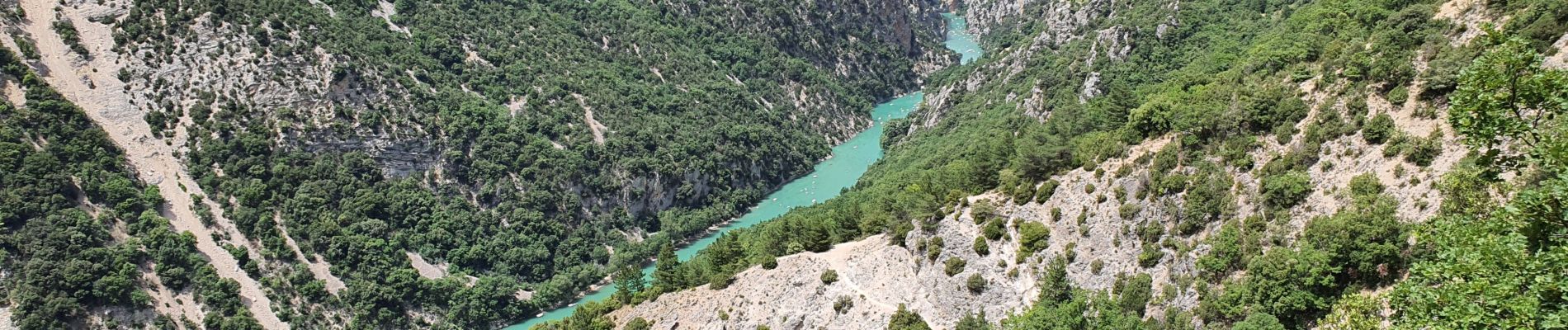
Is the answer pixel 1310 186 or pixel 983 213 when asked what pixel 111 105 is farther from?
pixel 1310 186

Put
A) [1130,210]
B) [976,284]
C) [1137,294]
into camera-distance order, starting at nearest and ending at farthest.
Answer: [1137,294] → [1130,210] → [976,284]

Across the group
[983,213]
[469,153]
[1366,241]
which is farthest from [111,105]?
[1366,241]

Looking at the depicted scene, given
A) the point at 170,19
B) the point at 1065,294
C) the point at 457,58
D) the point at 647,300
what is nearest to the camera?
the point at 1065,294

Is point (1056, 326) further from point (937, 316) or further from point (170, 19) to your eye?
point (170, 19)

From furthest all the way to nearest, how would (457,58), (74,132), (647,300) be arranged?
(457,58), (74,132), (647,300)

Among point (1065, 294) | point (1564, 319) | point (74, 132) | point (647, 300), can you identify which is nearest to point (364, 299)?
point (74, 132)

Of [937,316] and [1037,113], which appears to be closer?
[937,316]

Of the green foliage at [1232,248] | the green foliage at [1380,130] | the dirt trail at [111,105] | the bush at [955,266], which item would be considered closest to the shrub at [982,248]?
the bush at [955,266]

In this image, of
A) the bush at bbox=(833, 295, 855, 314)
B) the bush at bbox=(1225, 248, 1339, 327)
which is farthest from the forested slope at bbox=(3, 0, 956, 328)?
the bush at bbox=(1225, 248, 1339, 327)
